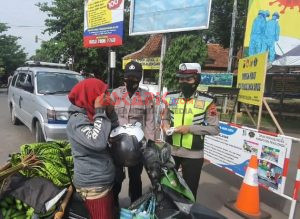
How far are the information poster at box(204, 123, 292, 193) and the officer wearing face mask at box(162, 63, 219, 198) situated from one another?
169cm

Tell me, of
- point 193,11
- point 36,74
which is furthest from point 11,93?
point 193,11

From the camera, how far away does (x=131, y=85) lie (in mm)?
3924

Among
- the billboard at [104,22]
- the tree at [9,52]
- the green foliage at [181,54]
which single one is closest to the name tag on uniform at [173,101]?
the billboard at [104,22]

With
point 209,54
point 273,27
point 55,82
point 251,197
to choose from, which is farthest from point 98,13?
point 209,54

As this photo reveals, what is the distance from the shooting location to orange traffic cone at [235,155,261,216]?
4754 mm

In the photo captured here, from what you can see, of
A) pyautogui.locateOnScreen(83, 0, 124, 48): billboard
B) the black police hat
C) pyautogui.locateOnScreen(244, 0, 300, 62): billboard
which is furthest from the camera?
pyautogui.locateOnScreen(83, 0, 124, 48): billboard

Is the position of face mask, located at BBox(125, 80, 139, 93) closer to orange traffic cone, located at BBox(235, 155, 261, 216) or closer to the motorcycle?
the motorcycle

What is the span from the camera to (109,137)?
2672 mm

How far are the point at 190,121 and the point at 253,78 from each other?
336 centimetres

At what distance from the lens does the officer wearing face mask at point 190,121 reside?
3379 millimetres

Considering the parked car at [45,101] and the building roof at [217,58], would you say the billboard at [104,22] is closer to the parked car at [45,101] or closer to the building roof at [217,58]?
the parked car at [45,101]

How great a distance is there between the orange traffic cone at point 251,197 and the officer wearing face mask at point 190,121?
149cm

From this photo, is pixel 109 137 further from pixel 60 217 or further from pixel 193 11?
pixel 193 11

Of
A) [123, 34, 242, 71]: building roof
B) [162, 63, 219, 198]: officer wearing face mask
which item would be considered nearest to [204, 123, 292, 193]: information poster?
[162, 63, 219, 198]: officer wearing face mask
